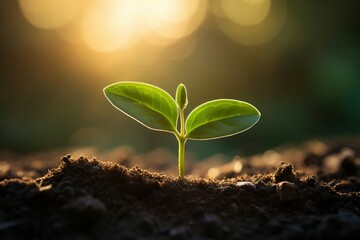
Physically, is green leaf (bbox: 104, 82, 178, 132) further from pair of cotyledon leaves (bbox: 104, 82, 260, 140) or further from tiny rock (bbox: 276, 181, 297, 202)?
tiny rock (bbox: 276, 181, 297, 202)

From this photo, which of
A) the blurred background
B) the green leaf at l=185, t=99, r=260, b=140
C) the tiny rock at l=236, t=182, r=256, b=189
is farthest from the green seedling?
the blurred background

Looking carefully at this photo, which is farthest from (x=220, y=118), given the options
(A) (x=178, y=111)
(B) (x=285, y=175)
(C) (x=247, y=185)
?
(B) (x=285, y=175)

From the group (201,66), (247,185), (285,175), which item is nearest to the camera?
(247,185)

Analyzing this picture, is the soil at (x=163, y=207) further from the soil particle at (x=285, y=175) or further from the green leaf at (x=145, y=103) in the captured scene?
the green leaf at (x=145, y=103)

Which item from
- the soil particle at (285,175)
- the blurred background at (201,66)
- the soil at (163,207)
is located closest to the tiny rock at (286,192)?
the soil at (163,207)

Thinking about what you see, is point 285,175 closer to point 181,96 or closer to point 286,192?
point 286,192
